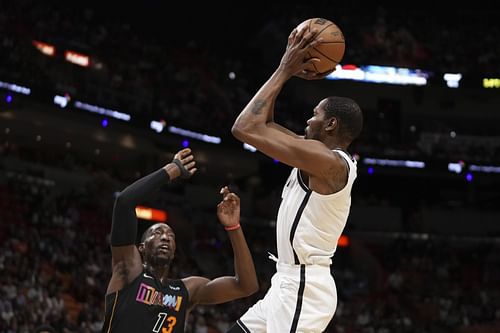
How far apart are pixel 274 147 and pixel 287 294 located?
775 mm

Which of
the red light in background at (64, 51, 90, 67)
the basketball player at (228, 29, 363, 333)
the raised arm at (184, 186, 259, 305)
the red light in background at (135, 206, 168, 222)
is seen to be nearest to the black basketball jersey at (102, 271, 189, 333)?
the raised arm at (184, 186, 259, 305)

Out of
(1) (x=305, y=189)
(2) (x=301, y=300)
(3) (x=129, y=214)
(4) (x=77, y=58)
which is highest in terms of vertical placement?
(4) (x=77, y=58)

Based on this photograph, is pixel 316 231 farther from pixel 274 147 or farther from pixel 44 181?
pixel 44 181

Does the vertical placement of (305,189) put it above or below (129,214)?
above

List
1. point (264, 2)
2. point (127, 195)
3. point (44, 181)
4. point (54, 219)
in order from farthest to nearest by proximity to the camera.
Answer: point (264, 2), point (44, 181), point (54, 219), point (127, 195)

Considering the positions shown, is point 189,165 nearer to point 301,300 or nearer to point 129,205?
point 129,205

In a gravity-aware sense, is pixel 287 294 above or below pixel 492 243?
below

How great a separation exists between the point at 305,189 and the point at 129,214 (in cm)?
111

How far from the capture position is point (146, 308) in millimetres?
5137

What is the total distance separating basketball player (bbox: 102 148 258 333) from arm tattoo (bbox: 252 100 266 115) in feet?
2.93

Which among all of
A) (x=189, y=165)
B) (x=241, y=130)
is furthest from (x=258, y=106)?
(x=189, y=165)

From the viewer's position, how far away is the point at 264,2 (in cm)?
2670

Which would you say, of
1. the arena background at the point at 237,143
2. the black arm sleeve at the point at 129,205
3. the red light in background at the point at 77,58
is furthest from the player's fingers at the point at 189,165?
the red light in background at the point at 77,58

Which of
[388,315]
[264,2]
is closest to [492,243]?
[388,315]
